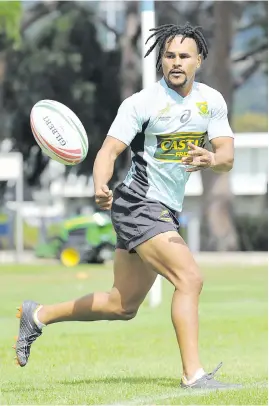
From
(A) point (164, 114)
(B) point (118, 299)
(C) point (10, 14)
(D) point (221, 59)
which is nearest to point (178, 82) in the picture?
(A) point (164, 114)

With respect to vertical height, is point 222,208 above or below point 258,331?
below

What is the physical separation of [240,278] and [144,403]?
16.6 m

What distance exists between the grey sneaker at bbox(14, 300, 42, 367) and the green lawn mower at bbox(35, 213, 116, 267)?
21.8m

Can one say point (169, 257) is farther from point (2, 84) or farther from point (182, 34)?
point (2, 84)

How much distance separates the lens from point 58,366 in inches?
399

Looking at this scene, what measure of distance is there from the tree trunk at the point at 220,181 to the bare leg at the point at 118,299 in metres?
32.0

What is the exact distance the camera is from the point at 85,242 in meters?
31.0

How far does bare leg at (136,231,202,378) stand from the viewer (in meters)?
7.82

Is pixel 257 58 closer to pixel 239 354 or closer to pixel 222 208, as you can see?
pixel 222 208

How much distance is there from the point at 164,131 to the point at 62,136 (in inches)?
32.0

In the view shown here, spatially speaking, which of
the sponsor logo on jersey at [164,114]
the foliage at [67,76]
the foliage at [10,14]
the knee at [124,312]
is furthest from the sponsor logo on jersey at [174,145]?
the foliage at [67,76]

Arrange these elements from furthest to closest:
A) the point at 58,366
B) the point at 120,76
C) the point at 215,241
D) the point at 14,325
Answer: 1. the point at 120,76
2. the point at 215,241
3. the point at 14,325
4. the point at 58,366

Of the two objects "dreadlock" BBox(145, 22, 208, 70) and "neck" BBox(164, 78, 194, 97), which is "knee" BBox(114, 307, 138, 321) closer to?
"neck" BBox(164, 78, 194, 97)

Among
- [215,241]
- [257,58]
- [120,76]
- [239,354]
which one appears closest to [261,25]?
[257,58]
